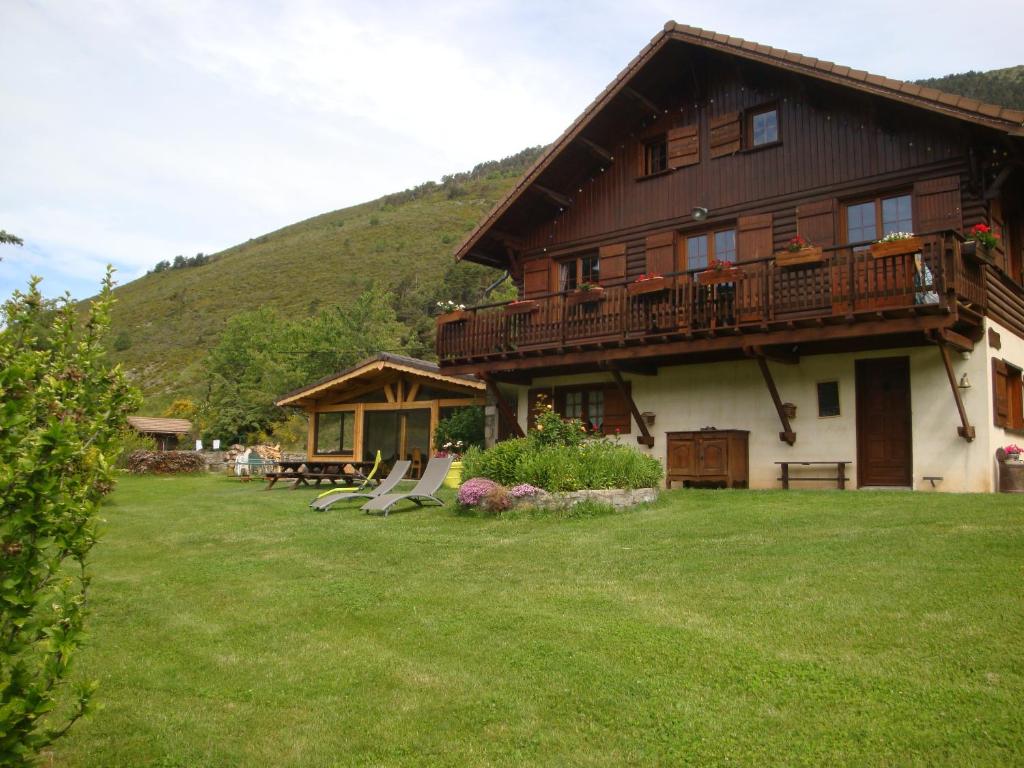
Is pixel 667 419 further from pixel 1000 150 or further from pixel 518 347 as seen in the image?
pixel 1000 150

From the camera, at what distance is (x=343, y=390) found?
24.5m

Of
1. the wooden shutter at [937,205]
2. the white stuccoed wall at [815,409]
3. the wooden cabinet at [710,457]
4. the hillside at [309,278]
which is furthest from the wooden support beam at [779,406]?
the hillside at [309,278]

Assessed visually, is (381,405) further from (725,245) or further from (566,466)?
(566,466)

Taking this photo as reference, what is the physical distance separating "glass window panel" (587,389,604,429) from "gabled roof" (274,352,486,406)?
3184mm

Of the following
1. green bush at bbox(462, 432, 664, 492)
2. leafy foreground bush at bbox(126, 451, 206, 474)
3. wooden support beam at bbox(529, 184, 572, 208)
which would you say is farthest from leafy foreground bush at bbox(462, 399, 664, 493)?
leafy foreground bush at bbox(126, 451, 206, 474)

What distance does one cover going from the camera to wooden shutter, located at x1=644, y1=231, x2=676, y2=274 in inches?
648

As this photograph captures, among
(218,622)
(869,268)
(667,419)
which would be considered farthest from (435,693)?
(667,419)

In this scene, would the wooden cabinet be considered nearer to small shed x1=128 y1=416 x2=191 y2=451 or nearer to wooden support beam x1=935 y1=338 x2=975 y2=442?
wooden support beam x1=935 y1=338 x2=975 y2=442

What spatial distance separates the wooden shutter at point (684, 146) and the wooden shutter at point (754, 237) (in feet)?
6.01

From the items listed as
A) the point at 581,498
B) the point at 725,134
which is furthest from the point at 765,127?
the point at 581,498

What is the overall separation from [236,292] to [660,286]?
61.9 m

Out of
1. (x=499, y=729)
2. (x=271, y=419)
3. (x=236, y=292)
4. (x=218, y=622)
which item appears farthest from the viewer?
(x=236, y=292)

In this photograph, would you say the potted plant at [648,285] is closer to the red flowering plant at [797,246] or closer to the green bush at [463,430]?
the red flowering plant at [797,246]

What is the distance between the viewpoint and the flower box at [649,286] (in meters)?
14.6
